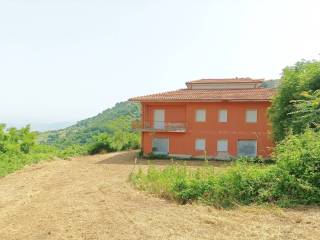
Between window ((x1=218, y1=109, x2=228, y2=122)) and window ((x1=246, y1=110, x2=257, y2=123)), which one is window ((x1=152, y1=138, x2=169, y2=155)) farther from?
window ((x1=246, y1=110, x2=257, y2=123))

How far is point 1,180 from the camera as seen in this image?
808 inches

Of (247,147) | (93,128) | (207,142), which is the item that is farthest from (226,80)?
(93,128)

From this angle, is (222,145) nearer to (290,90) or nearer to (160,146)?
(160,146)

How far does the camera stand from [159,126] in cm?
3128

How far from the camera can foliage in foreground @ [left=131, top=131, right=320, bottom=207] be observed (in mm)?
10602

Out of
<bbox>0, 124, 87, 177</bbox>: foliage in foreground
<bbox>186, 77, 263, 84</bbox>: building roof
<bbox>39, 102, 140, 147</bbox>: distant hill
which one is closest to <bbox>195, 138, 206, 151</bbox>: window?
<bbox>186, 77, 263, 84</bbox>: building roof

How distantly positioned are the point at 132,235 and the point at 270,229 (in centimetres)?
277

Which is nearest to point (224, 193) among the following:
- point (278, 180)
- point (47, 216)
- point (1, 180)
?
point (278, 180)

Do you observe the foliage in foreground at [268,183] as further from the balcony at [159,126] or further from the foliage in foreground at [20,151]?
the balcony at [159,126]

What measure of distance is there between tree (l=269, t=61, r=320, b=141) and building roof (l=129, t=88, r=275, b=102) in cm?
317

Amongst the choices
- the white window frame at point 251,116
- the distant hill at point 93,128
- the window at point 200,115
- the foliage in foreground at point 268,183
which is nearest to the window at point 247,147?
the white window frame at point 251,116

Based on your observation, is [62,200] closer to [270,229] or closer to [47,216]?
[47,216]

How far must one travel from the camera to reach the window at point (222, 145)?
98.5 ft

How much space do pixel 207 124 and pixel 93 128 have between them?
105ft
